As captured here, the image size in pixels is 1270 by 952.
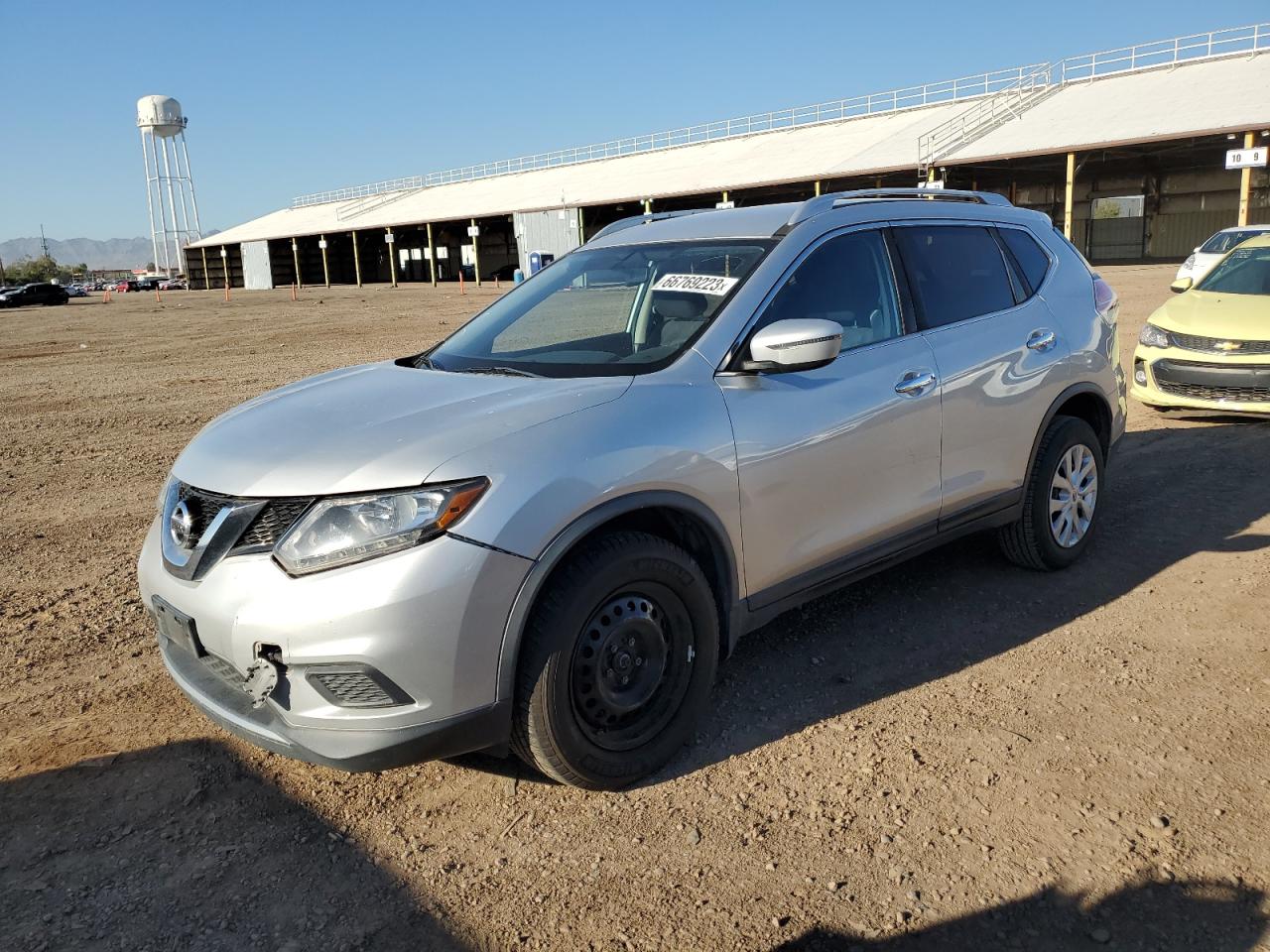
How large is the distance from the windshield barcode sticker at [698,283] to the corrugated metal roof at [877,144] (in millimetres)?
31131

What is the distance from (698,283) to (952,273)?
53.7 inches

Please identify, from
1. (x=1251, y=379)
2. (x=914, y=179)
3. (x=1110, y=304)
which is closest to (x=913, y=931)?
(x=1110, y=304)

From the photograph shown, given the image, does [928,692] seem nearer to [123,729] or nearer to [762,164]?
[123,729]

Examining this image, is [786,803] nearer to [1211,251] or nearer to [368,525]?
[368,525]

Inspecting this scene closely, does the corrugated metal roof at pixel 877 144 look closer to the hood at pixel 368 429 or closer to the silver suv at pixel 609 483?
the silver suv at pixel 609 483

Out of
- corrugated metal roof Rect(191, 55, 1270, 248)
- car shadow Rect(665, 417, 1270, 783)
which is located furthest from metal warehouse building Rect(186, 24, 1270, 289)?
car shadow Rect(665, 417, 1270, 783)

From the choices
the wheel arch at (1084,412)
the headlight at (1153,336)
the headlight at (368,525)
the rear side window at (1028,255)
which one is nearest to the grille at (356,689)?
the headlight at (368,525)

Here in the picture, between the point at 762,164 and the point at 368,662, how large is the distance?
44116 mm

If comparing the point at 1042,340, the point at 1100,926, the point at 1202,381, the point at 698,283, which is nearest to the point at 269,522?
the point at 698,283

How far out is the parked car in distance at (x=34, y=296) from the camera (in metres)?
46.8

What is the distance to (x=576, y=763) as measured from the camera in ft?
9.91

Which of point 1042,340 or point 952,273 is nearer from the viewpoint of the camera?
point 952,273

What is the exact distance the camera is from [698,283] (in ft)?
12.5

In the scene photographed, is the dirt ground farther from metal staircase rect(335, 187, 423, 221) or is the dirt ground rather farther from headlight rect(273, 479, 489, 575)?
metal staircase rect(335, 187, 423, 221)
